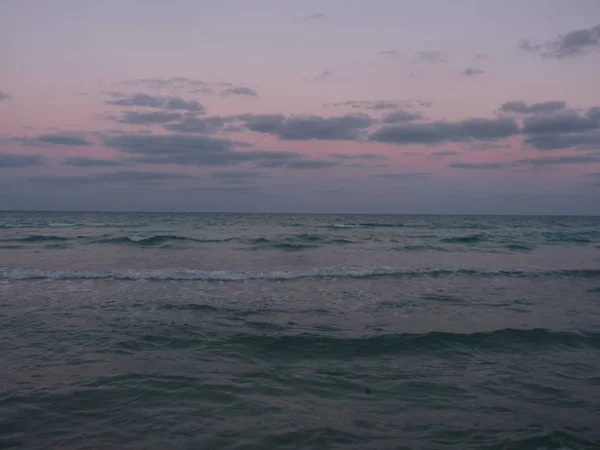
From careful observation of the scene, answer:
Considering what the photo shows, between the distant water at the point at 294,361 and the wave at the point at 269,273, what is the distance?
18 centimetres

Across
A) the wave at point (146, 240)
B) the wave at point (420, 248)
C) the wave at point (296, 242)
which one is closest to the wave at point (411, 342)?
the wave at point (420, 248)

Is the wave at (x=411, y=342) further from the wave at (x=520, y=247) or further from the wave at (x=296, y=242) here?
the wave at (x=520, y=247)

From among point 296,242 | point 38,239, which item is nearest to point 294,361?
point 296,242

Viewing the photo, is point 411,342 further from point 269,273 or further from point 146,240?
point 146,240

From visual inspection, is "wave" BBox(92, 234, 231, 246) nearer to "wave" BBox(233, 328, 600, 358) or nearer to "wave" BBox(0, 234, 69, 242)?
"wave" BBox(0, 234, 69, 242)

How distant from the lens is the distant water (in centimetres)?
532

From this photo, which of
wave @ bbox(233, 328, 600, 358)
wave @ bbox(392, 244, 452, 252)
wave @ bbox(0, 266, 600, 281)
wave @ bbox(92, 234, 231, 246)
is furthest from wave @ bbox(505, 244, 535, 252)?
wave @ bbox(233, 328, 600, 358)

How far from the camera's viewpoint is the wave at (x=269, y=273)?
16.2m

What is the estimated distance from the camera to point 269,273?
17.7 meters

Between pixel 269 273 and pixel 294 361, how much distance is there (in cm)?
998

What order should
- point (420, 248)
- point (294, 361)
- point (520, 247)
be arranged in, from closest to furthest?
1. point (294, 361)
2. point (420, 248)
3. point (520, 247)

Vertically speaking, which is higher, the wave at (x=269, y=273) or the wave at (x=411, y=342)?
the wave at (x=269, y=273)

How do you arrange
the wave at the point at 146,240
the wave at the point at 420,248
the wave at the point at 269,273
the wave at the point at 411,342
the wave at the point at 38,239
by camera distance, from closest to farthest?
the wave at the point at 411,342 → the wave at the point at 269,273 → the wave at the point at 420,248 → the wave at the point at 146,240 → the wave at the point at 38,239

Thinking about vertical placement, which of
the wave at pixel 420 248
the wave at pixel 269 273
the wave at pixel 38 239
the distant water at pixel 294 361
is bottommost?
the distant water at pixel 294 361
